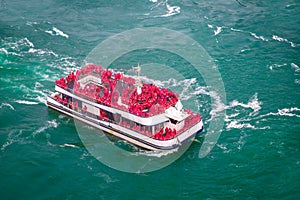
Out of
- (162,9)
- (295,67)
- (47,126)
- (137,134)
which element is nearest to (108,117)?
(137,134)

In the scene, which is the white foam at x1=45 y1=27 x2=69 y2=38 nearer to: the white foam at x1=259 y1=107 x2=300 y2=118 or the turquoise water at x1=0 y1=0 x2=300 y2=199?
the turquoise water at x1=0 y1=0 x2=300 y2=199

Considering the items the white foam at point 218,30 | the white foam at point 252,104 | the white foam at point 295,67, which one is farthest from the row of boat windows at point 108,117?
the white foam at point 218,30

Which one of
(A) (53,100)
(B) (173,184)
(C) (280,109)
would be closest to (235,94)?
(C) (280,109)

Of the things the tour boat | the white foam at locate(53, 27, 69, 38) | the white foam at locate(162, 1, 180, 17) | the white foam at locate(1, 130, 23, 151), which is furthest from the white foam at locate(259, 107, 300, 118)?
the white foam at locate(53, 27, 69, 38)

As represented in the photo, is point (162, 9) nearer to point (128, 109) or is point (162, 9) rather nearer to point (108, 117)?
point (108, 117)

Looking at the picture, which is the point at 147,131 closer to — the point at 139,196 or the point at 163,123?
the point at 163,123
